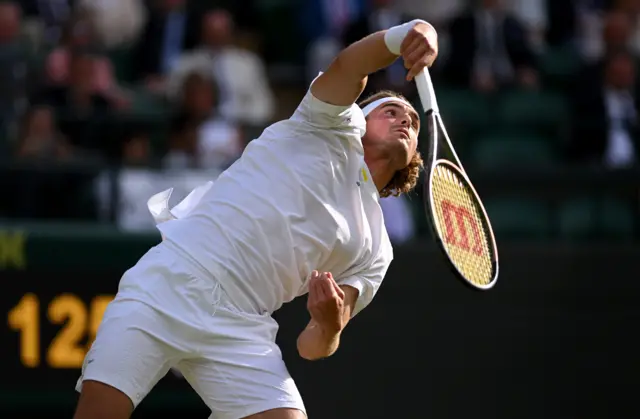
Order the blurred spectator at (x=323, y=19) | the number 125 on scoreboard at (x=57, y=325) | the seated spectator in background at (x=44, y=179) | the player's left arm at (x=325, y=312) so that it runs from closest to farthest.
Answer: the player's left arm at (x=325, y=312), the number 125 on scoreboard at (x=57, y=325), the seated spectator in background at (x=44, y=179), the blurred spectator at (x=323, y=19)

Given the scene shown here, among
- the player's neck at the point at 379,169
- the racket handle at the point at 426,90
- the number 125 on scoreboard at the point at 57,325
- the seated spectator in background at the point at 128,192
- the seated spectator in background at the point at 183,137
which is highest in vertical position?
the racket handle at the point at 426,90

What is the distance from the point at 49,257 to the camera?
7477 millimetres

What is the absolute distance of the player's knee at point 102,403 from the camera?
4316mm

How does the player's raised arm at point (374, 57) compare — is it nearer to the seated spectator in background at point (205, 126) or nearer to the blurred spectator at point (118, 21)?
the seated spectator in background at point (205, 126)

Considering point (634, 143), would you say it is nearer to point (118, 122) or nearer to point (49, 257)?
point (118, 122)

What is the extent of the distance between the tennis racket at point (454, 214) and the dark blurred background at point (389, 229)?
9.74 ft

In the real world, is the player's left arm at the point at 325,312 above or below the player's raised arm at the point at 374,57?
below

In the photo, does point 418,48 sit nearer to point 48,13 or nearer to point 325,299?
point 325,299

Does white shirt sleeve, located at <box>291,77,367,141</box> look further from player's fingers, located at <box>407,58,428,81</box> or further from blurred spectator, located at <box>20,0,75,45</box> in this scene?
blurred spectator, located at <box>20,0,75,45</box>

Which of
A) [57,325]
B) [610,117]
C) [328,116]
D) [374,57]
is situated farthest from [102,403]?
[610,117]

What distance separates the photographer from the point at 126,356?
4.38m

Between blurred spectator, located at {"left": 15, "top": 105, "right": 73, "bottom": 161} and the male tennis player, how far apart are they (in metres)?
3.51

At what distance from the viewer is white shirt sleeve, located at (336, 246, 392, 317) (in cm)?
472

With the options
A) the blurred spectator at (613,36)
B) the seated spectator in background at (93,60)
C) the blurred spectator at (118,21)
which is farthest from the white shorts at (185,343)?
the blurred spectator at (613,36)
